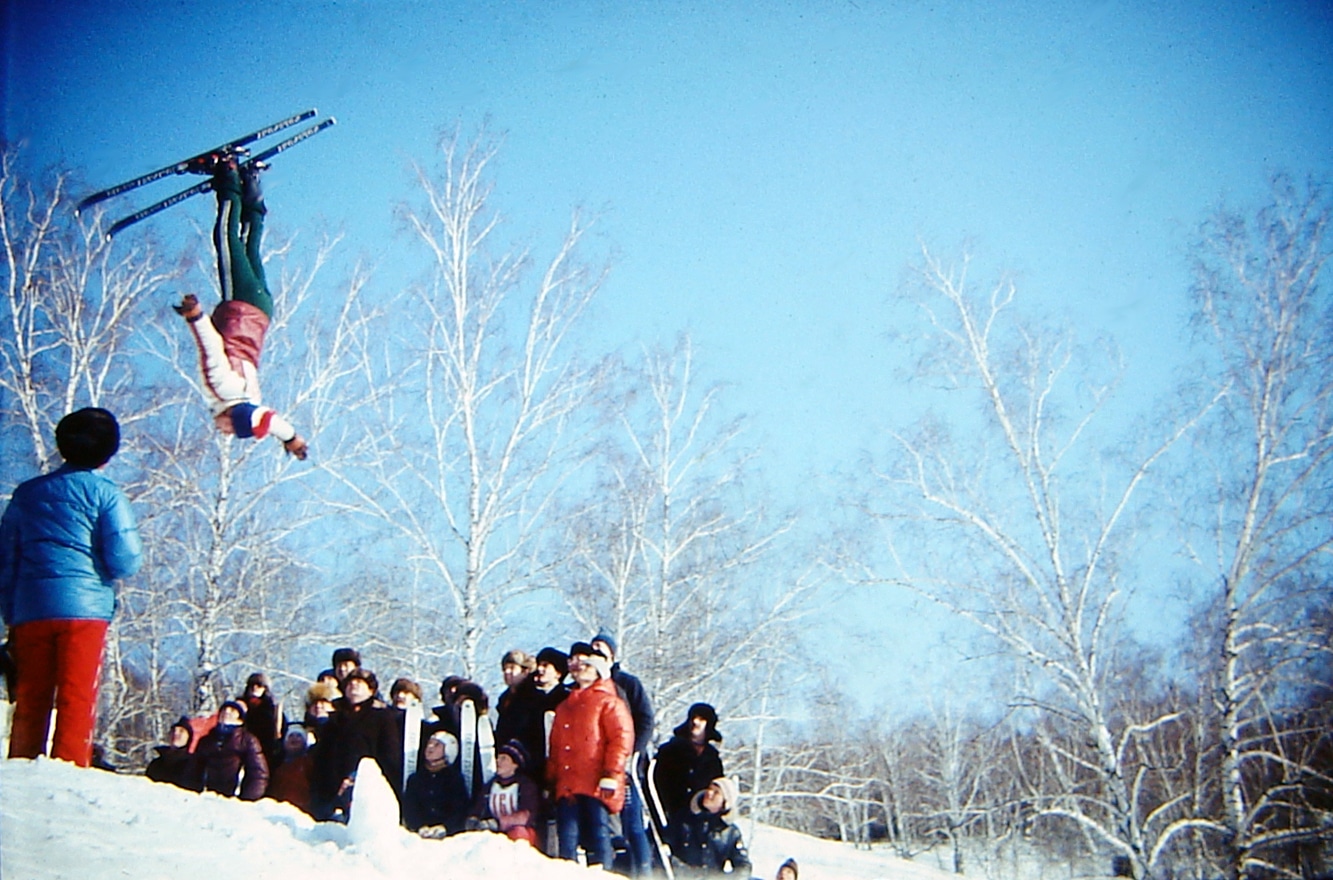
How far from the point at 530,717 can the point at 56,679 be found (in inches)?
85.9

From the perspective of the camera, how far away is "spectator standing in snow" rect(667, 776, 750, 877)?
4.70m

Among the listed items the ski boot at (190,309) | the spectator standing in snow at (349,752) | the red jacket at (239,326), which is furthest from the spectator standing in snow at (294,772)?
the ski boot at (190,309)

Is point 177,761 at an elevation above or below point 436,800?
above

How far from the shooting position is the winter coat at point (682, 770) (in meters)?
5.00

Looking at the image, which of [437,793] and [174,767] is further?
[174,767]

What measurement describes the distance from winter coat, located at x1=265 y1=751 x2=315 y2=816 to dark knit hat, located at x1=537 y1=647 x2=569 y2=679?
1.39 m

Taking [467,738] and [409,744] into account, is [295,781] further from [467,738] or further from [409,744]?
[467,738]

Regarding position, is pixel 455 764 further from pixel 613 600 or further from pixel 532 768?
pixel 613 600

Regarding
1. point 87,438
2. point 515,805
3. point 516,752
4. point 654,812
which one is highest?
point 87,438

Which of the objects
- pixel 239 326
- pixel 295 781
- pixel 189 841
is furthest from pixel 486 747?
pixel 239 326

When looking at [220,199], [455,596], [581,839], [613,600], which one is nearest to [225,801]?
[581,839]

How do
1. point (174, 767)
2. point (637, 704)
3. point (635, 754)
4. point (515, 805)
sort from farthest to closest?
point (174, 767) < point (637, 704) < point (635, 754) < point (515, 805)

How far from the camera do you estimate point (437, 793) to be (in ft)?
15.5

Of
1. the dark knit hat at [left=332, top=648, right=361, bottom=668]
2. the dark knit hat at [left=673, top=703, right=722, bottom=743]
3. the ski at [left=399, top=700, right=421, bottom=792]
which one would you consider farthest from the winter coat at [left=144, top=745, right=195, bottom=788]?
the dark knit hat at [left=673, top=703, right=722, bottom=743]
